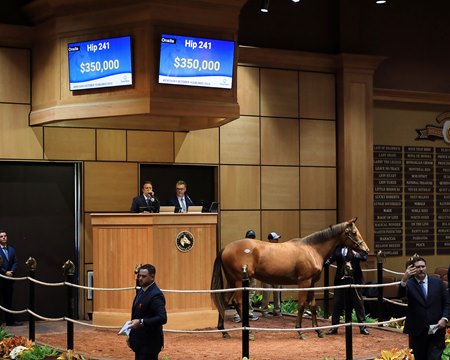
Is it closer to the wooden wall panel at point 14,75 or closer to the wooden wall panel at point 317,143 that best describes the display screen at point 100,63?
the wooden wall panel at point 14,75

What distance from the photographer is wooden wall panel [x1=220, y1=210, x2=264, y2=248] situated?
57.5 ft

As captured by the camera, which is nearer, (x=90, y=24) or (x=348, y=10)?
(x=90, y=24)

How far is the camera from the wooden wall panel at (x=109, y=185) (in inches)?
640

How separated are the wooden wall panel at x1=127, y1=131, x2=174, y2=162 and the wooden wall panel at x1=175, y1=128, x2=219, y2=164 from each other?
0.57 feet

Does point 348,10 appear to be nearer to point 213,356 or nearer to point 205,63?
point 205,63

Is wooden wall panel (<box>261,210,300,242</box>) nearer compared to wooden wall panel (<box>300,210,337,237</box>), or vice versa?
wooden wall panel (<box>261,210,300,242</box>)

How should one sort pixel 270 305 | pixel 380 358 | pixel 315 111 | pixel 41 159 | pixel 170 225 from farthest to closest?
pixel 315 111 → pixel 270 305 → pixel 41 159 → pixel 170 225 → pixel 380 358

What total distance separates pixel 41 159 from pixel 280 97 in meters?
5.05

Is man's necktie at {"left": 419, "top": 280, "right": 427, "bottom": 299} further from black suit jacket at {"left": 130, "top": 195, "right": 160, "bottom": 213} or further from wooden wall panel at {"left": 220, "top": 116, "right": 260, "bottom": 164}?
wooden wall panel at {"left": 220, "top": 116, "right": 260, "bottom": 164}

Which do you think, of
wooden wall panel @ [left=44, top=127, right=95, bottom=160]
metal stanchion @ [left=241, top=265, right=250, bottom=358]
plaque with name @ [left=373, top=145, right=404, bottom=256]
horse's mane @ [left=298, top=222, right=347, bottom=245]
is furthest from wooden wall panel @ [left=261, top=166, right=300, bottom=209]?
metal stanchion @ [left=241, top=265, right=250, bottom=358]

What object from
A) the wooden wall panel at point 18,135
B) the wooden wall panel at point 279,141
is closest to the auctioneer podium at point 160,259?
the wooden wall panel at point 18,135

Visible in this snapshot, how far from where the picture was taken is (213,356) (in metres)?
11.9

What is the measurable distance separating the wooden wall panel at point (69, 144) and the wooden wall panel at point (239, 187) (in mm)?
2695

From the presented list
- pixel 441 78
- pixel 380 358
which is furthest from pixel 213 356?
pixel 441 78
